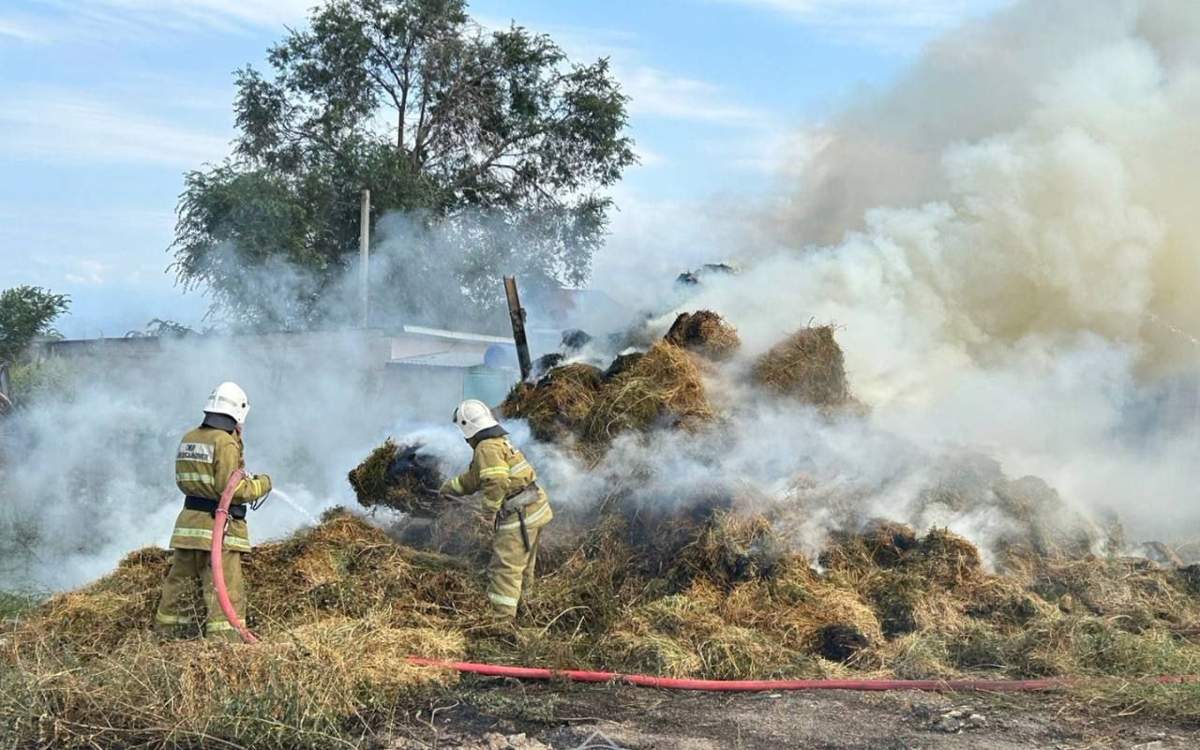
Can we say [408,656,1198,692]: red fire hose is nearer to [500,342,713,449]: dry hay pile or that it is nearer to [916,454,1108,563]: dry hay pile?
[916,454,1108,563]: dry hay pile

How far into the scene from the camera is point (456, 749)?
570 centimetres

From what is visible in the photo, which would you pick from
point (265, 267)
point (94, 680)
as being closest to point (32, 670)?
point (94, 680)

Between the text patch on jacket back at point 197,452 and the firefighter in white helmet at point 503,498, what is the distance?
172cm

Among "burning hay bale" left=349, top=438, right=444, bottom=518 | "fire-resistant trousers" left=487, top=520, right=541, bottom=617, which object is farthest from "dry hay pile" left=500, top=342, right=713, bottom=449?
"fire-resistant trousers" left=487, top=520, right=541, bottom=617

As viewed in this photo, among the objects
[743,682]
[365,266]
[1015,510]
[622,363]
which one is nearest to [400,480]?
[622,363]

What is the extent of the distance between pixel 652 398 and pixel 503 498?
2.25m

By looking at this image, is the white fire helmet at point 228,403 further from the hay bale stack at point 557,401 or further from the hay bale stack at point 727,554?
the hay bale stack at point 727,554

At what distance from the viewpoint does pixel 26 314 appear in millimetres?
27766

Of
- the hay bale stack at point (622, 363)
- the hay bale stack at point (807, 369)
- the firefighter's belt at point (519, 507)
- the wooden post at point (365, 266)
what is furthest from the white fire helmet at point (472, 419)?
the wooden post at point (365, 266)

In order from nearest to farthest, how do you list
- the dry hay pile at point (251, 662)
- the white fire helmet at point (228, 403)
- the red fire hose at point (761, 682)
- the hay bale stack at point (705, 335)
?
the dry hay pile at point (251, 662)
the red fire hose at point (761, 682)
the white fire helmet at point (228, 403)
the hay bale stack at point (705, 335)

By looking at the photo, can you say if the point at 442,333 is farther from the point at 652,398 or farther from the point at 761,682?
the point at 761,682

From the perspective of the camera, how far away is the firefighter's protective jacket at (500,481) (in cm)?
820

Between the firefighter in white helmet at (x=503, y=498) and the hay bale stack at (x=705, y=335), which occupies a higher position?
the hay bale stack at (x=705, y=335)

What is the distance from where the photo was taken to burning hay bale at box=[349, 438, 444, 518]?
9969mm
